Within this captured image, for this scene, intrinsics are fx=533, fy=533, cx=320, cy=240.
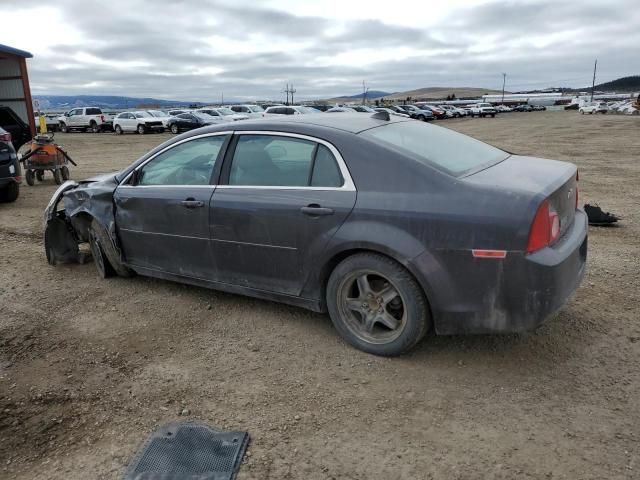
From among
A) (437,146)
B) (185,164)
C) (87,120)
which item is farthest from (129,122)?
(437,146)

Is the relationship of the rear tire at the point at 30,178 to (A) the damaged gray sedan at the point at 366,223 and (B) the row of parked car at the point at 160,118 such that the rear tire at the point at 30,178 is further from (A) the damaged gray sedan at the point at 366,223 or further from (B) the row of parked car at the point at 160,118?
(B) the row of parked car at the point at 160,118

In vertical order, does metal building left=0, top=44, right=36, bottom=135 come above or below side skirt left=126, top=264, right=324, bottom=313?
above

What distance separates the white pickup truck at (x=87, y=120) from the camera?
124ft

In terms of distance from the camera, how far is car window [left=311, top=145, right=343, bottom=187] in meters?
3.56

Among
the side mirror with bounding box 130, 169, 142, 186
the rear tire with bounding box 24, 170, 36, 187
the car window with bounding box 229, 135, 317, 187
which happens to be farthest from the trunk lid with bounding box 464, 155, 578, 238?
the rear tire with bounding box 24, 170, 36, 187

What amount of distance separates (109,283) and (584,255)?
13.6 ft

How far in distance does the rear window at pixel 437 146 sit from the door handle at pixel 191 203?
1.39 m

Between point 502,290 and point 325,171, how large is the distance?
54.4 inches

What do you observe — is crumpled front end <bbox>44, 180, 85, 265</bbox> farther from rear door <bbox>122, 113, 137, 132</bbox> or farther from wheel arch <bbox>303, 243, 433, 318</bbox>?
rear door <bbox>122, 113, 137, 132</bbox>

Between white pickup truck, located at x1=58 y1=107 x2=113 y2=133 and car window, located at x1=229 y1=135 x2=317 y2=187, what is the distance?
1453 inches

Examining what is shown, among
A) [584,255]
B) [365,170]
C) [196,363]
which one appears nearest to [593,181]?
[584,255]

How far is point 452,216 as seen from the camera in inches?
122

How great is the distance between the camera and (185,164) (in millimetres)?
4398

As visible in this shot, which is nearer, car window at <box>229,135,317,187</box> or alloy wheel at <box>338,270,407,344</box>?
alloy wheel at <box>338,270,407,344</box>
